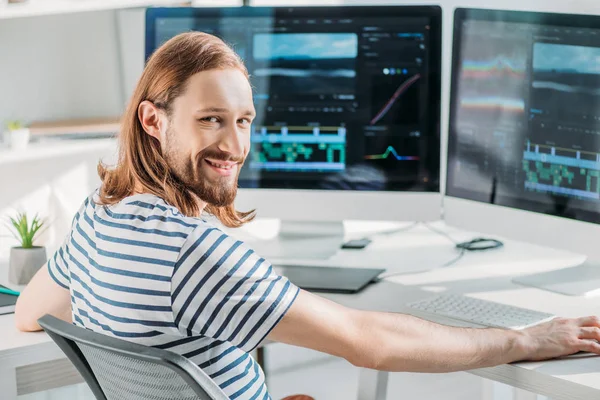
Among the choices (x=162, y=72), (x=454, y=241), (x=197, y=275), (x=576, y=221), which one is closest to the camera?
(x=197, y=275)

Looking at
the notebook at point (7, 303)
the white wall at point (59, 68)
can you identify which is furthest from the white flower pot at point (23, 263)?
the white wall at point (59, 68)

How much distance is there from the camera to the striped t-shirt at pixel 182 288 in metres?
1.21

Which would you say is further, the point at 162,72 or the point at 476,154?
the point at 476,154

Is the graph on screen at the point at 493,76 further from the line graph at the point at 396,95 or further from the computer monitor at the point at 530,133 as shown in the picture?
the line graph at the point at 396,95

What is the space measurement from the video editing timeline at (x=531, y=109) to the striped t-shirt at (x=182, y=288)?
0.83 metres

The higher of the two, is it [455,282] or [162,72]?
[162,72]

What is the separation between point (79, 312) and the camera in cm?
138

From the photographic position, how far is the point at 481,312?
1.69 meters

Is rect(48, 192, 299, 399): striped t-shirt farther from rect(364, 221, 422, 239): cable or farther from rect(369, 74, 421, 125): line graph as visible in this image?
rect(364, 221, 422, 239): cable

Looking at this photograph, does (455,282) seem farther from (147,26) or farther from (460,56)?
(147,26)

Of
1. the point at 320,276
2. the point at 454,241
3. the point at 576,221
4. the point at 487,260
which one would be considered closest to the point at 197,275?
the point at 320,276

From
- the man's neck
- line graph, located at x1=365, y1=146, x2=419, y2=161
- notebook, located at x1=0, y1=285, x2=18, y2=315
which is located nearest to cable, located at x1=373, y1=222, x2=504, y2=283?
line graph, located at x1=365, y1=146, x2=419, y2=161

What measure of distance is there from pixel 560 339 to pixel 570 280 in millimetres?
468

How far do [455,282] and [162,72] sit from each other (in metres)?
0.86
